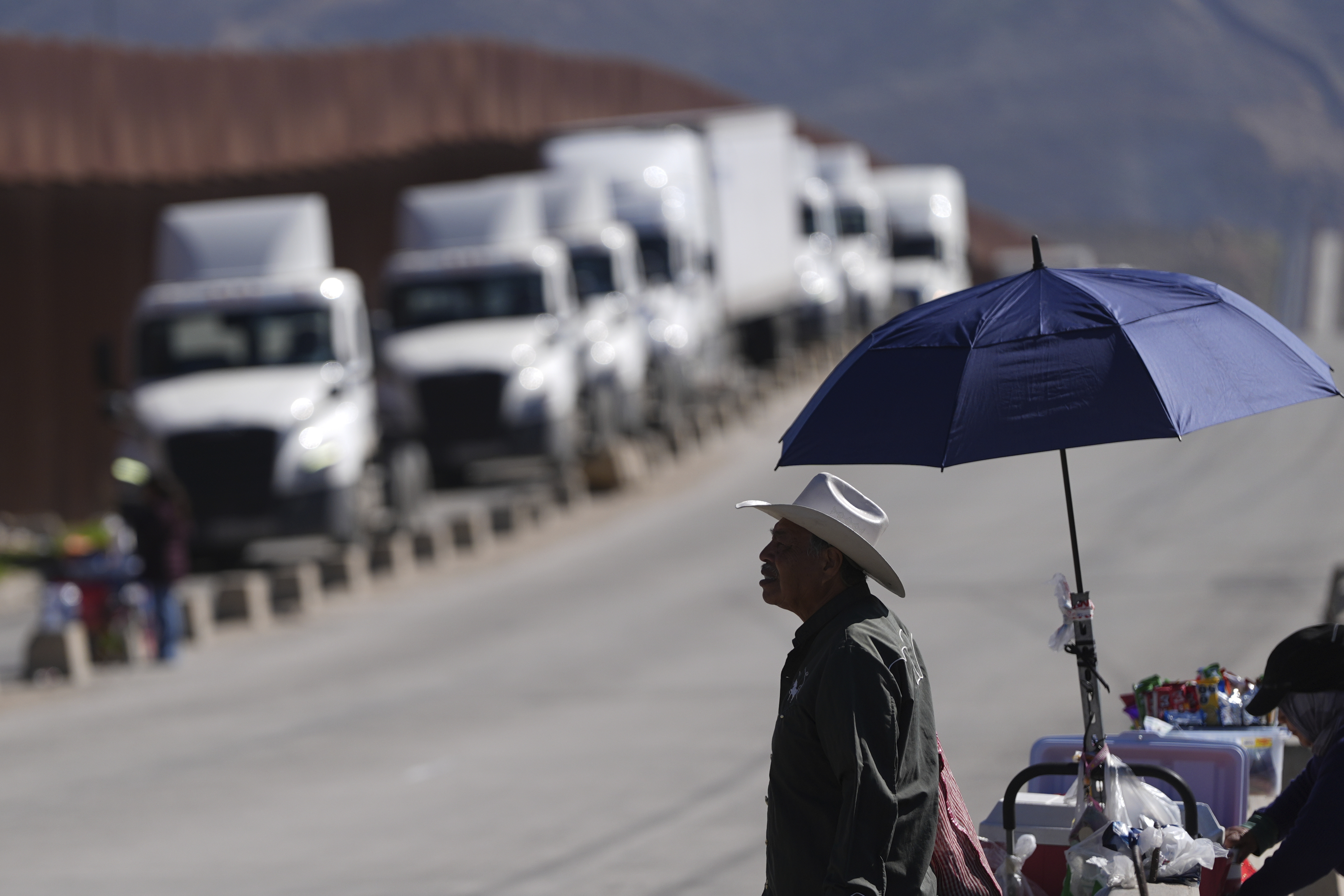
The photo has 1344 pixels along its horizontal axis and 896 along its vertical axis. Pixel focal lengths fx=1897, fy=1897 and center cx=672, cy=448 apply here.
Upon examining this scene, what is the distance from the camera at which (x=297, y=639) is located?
60.3 feet

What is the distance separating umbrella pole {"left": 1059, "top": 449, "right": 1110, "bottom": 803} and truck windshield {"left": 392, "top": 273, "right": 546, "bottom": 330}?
20.6 m

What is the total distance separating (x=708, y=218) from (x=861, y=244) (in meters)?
12.9

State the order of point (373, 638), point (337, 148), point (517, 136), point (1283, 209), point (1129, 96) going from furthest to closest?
1. point (1129, 96)
2. point (1283, 209)
3. point (517, 136)
4. point (337, 148)
5. point (373, 638)

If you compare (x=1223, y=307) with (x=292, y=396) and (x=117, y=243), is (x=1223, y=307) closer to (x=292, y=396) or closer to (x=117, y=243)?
(x=292, y=396)

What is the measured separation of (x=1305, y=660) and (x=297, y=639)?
1473 centimetres

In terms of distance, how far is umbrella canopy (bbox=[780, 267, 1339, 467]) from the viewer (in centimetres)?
467

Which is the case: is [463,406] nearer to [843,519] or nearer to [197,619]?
[197,619]

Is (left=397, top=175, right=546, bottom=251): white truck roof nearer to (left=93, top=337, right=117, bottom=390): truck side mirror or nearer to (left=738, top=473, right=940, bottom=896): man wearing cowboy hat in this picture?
(left=93, top=337, right=117, bottom=390): truck side mirror

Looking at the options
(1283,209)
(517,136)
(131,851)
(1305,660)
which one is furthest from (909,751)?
(1283,209)

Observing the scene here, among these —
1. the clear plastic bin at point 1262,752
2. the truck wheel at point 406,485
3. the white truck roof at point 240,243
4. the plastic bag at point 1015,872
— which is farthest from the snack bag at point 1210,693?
the white truck roof at point 240,243

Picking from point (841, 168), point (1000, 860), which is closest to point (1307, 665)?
point (1000, 860)

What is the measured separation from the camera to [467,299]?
25.7m

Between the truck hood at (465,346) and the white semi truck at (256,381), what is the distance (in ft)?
6.12

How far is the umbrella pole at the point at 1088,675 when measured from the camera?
491 cm
